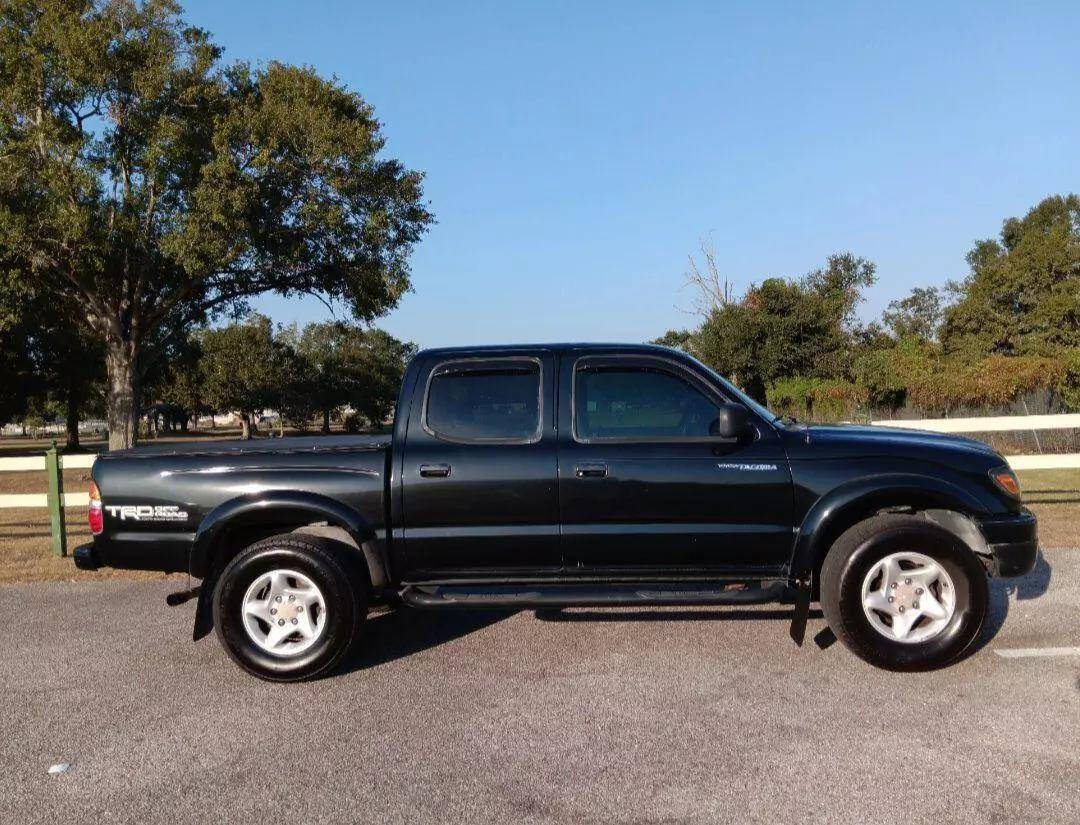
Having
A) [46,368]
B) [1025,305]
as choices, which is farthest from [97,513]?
[1025,305]

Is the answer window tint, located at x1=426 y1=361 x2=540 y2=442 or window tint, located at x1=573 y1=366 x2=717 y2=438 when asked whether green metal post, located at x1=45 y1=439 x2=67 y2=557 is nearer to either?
window tint, located at x1=426 y1=361 x2=540 y2=442

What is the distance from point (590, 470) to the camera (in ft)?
15.6

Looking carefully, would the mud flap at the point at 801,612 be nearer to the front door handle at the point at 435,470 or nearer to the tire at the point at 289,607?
the front door handle at the point at 435,470

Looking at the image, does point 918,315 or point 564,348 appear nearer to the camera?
point 564,348

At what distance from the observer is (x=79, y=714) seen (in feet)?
14.1

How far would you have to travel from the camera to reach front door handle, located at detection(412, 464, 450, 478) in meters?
4.80

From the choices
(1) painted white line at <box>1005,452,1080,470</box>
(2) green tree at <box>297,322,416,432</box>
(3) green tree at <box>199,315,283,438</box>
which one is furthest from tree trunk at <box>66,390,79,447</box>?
(1) painted white line at <box>1005,452,1080,470</box>

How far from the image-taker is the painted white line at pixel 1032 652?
479 centimetres

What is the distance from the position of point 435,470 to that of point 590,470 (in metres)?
0.88

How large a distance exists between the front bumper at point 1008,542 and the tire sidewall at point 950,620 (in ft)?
0.77

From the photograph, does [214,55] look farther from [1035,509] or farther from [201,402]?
[201,402]

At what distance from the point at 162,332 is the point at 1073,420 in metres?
21.1

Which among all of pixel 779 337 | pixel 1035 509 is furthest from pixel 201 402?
pixel 1035 509

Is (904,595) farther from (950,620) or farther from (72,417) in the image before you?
(72,417)
